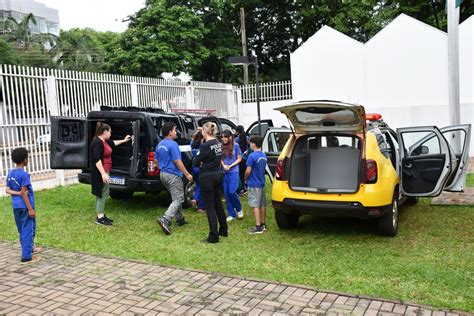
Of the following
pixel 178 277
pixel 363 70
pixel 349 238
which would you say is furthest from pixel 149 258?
pixel 363 70

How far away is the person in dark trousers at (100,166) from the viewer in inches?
269

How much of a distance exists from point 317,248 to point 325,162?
1.51 metres

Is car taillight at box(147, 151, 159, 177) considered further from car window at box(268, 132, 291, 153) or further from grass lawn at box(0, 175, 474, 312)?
car window at box(268, 132, 291, 153)

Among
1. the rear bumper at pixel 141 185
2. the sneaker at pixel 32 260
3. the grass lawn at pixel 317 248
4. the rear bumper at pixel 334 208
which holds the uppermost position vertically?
the rear bumper at pixel 141 185

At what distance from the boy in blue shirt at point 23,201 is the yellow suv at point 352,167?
3.18 meters

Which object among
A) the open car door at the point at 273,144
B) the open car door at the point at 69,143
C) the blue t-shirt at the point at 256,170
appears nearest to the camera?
the blue t-shirt at the point at 256,170

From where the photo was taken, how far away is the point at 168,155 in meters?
6.56

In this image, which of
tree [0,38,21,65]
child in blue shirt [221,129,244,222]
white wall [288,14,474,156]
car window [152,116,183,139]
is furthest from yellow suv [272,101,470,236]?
tree [0,38,21,65]

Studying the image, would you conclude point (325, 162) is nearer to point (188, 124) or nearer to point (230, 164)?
point (230, 164)

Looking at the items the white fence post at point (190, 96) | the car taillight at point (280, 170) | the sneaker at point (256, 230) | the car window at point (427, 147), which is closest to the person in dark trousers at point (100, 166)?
the sneaker at point (256, 230)

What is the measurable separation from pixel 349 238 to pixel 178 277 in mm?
2652

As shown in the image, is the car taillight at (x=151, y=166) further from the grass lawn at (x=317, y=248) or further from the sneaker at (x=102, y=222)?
the sneaker at (x=102, y=222)

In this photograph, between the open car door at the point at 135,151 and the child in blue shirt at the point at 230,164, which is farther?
the open car door at the point at 135,151

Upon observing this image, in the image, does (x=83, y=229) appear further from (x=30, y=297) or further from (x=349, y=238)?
(x=349, y=238)
